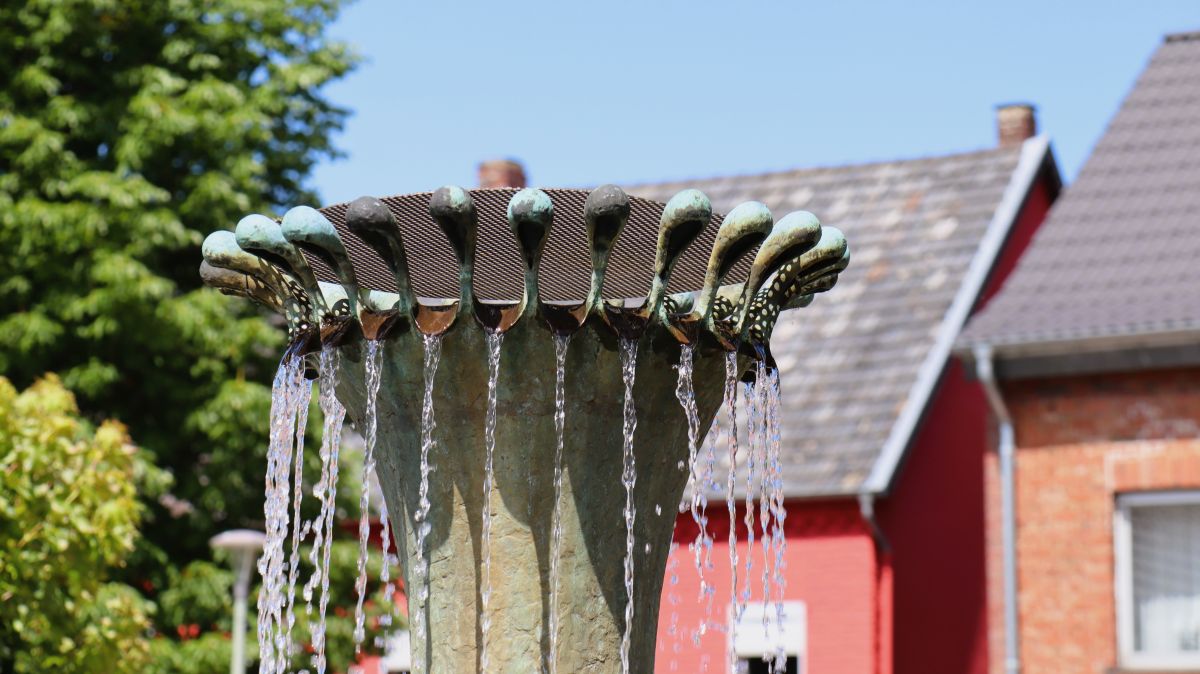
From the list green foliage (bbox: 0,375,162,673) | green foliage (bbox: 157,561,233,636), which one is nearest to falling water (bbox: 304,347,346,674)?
green foliage (bbox: 0,375,162,673)

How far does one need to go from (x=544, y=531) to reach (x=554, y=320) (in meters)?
0.50

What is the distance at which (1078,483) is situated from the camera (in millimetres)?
12789

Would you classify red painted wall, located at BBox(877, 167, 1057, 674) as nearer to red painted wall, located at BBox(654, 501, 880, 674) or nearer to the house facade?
red painted wall, located at BBox(654, 501, 880, 674)

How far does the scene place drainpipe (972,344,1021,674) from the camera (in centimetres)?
1276

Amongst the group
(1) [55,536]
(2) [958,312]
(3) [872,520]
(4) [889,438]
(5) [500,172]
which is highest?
(5) [500,172]

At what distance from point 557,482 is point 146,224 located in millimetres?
10607

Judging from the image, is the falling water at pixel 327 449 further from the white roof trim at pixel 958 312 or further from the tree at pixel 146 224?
the tree at pixel 146 224

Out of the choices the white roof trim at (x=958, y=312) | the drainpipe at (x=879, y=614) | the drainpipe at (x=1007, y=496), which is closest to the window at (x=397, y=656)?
the drainpipe at (x=879, y=614)

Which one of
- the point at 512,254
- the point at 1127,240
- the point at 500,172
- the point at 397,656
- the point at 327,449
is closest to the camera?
the point at 512,254

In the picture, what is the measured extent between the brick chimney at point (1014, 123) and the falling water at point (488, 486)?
1411 cm

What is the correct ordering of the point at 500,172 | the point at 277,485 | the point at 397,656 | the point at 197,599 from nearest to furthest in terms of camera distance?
the point at 277,485 < the point at 197,599 < the point at 397,656 < the point at 500,172

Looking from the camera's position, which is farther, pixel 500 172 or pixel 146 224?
pixel 500 172

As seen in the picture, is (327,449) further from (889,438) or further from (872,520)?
(889,438)

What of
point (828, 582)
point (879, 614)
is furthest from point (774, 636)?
point (879, 614)
